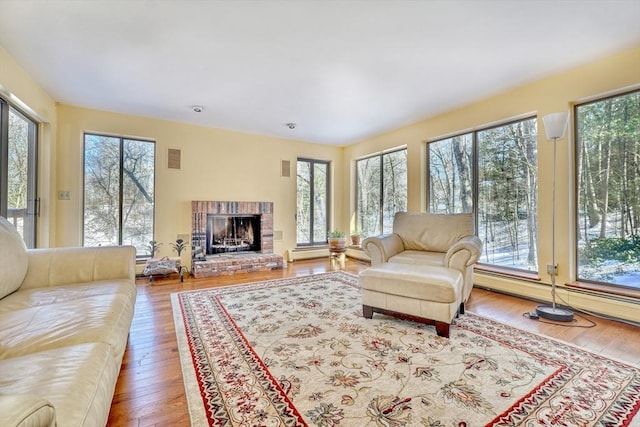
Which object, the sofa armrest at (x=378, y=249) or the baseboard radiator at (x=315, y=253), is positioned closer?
the sofa armrest at (x=378, y=249)

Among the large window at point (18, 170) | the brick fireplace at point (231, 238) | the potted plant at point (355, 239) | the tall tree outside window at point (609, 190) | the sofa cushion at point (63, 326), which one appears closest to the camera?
the sofa cushion at point (63, 326)

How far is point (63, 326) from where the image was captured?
1309 mm

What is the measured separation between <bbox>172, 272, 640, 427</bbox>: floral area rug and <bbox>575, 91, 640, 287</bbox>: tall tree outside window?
132 cm

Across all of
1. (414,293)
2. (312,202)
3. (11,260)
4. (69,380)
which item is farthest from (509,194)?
(11,260)

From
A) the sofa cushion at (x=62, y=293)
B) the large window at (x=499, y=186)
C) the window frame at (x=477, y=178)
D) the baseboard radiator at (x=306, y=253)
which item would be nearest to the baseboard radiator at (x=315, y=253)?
the baseboard radiator at (x=306, y=253)

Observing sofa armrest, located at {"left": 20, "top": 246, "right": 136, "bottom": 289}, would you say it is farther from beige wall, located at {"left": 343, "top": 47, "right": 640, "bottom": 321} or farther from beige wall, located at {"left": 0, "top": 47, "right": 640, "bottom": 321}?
beige wall, located at {"left": 343, "top": 47, "right": 640, "bottom": 321}

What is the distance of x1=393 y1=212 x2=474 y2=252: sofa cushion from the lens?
10.4 ft

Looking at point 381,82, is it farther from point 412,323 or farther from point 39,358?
point 39,358

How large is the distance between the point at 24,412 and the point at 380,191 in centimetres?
522

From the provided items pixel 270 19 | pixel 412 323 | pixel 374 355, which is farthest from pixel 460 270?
pixel 270 19

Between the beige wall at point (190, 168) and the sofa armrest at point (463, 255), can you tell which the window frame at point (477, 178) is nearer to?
the sofa armrest at point (463, 255)

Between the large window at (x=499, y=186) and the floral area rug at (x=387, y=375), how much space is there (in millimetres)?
1435

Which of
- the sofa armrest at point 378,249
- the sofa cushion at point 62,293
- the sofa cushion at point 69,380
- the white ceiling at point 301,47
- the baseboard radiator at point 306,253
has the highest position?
the white ceiling at point 301,47

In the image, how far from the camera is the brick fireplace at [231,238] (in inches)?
174
